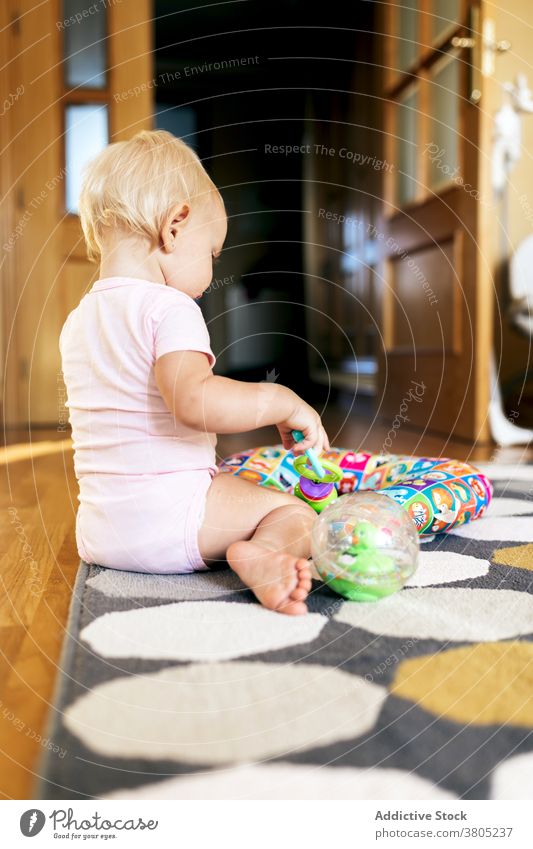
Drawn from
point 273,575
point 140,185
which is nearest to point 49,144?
point 140,185

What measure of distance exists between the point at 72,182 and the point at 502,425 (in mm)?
1689

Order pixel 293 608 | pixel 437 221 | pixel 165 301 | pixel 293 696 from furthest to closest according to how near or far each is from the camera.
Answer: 1. pixel 437 221
2. pixel 165 301
3. pixel 293 608
4. pixel 293 696

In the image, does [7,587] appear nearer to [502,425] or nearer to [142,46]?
[502,425]

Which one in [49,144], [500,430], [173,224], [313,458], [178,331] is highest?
[49,144]

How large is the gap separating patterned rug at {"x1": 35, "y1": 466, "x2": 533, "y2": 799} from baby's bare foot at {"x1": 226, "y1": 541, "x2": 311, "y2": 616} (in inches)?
0.6

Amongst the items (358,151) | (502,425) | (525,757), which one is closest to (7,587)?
(525,757)

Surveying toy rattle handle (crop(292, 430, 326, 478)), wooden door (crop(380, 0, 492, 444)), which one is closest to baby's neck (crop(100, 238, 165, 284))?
toy rattle handle (crop(292, 430, 326, 478))

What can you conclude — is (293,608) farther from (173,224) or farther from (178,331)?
(173,224)

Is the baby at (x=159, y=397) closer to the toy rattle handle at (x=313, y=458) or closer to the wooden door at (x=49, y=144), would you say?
the toy rattle handle at (x=313, y=458)

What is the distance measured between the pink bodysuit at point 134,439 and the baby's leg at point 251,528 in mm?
15

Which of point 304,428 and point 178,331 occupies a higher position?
point 178,331

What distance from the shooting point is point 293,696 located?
587 mm

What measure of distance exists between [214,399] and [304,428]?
4.2 inches

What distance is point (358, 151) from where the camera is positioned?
4285 millimetres
